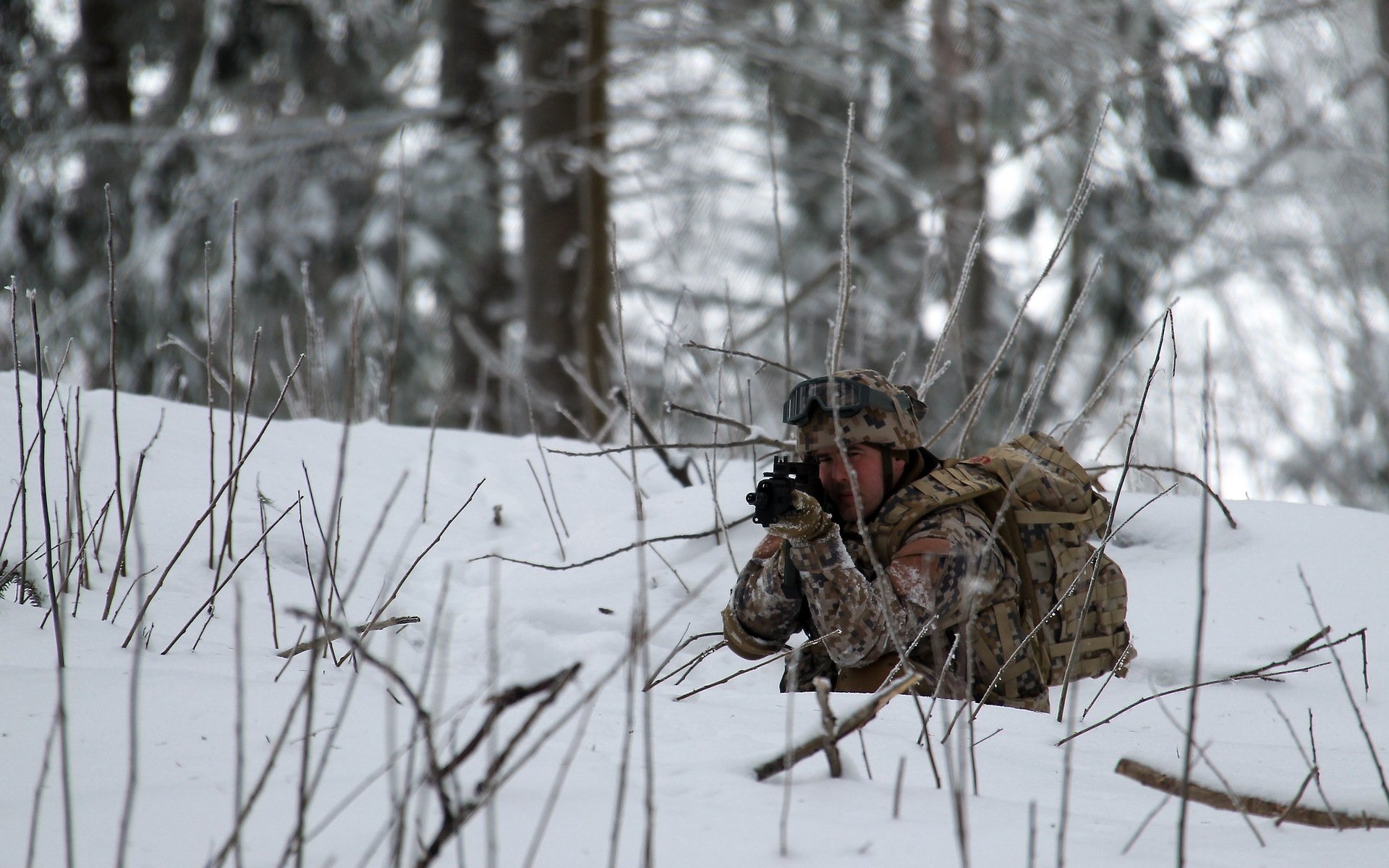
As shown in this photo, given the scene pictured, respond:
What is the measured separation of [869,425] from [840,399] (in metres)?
0.09

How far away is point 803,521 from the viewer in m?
2.28

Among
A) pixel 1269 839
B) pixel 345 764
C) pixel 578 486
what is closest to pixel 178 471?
pixel 578 486

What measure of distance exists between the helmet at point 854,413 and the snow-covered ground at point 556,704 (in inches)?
14.5

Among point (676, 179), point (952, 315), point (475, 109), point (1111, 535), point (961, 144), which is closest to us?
point (1111, 535)

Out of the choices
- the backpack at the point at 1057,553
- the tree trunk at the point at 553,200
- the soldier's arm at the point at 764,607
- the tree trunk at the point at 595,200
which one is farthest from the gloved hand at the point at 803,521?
the tree trunk at the point at 553,200

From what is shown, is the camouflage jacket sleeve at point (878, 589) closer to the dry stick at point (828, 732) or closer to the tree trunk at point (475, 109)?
the dry stick at point (828, 732)

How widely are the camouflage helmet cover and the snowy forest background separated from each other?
4017 mm

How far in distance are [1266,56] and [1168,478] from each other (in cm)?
517

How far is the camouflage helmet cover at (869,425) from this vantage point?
2.46 meters

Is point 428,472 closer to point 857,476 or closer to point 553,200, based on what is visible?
point 857,476

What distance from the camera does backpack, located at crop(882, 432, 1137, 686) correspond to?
2492mm

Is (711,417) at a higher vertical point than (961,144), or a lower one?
lower

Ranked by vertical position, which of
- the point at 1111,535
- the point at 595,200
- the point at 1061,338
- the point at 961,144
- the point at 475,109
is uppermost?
the point at 961,144

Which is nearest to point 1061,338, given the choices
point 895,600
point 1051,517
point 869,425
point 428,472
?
point 1051,517
